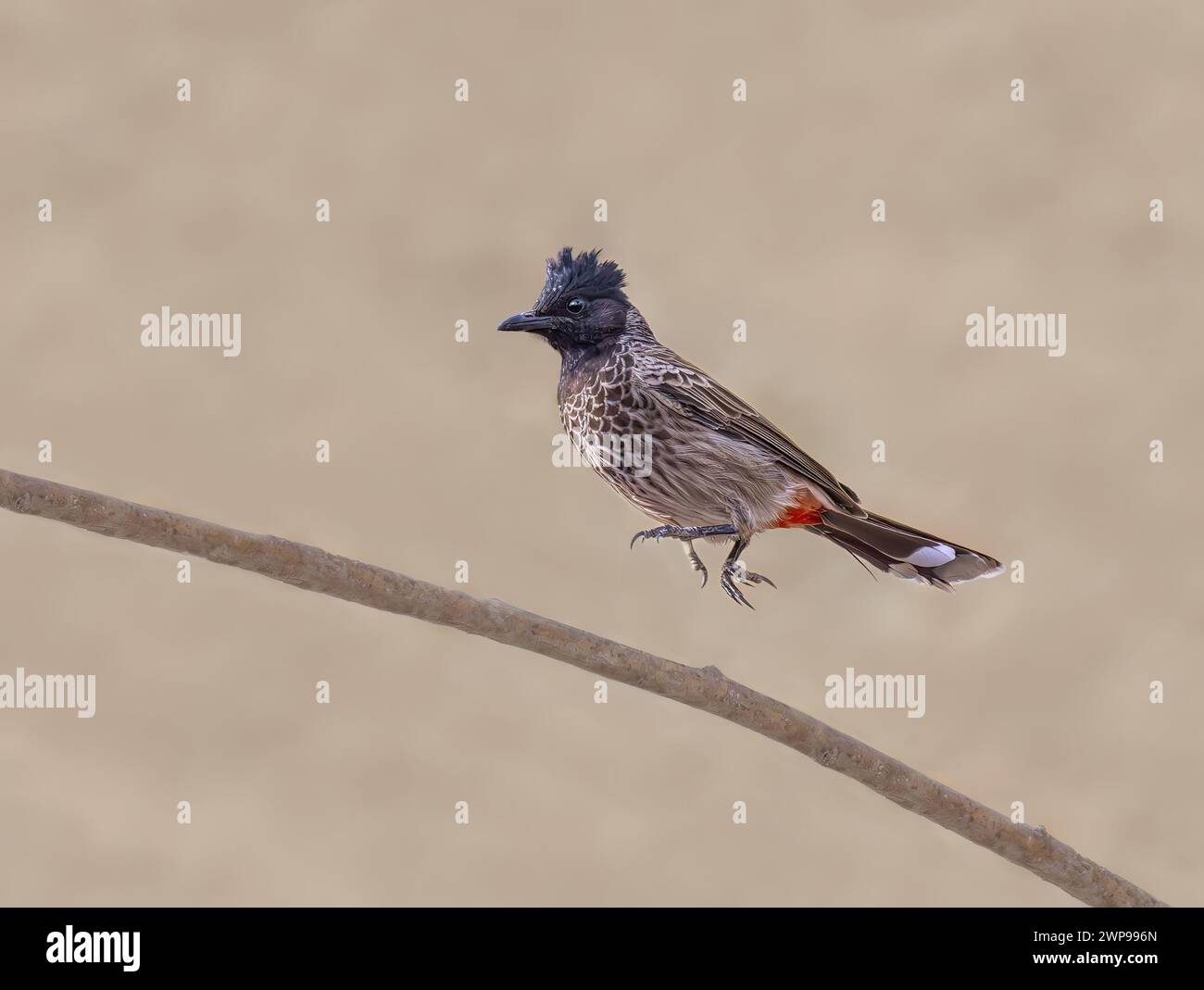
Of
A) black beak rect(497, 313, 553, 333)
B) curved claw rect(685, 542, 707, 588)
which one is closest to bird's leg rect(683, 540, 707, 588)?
curved claw rect(685, 542, 707, 588)

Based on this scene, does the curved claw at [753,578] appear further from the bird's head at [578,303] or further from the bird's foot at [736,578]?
the bird's head at [578,303]

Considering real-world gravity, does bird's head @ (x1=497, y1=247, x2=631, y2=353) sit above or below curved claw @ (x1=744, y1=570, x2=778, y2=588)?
above

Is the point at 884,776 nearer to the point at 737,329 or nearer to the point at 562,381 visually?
the point at 562,381

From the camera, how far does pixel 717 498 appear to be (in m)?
3.38

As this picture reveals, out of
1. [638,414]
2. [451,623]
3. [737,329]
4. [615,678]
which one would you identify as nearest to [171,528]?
[451,623]

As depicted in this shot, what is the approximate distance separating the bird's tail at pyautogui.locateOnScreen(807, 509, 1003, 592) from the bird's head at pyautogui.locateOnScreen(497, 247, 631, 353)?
2.70ft

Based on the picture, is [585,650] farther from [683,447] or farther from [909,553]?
[909,553]

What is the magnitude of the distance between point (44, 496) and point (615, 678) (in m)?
1.29

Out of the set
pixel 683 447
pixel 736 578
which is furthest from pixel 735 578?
pixel 683 447

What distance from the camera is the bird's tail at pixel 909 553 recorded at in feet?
11.1

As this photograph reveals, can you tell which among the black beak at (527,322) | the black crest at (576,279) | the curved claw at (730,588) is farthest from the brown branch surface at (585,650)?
the black crest at (576,279)

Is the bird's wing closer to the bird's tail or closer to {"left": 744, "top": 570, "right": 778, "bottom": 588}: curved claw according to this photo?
the bird's tail

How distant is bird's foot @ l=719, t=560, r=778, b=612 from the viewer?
319 centimetres

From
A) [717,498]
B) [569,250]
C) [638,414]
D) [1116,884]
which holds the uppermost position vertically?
[569,250]
